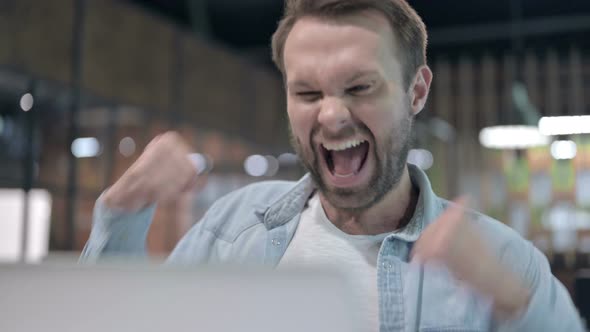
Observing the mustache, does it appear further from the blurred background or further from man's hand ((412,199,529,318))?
the blurred background

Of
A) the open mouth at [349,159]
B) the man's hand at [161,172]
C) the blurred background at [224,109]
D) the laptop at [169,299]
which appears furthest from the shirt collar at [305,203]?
the blurred background at [224,109]

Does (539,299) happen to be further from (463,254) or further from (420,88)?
(420,88)

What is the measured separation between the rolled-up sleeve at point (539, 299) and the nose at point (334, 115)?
0.36 meters

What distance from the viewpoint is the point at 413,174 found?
1317 millimetres

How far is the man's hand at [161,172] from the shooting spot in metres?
0.92

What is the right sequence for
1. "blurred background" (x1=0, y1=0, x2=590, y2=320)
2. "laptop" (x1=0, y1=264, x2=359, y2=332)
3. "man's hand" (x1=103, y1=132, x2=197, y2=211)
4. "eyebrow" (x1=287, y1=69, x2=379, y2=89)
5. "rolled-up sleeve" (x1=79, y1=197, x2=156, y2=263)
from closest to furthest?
"laptop" (x1=0, y1=264, x2=359, y2=332) → "man's hand" (x1=103, y1=132, x2=197, y2=211) → "rolled-up sleeve" (x1=79, y1=197, x2=156, y2=263) → "eyebrow" (x1=287, y1=69, x2=379, y2=89) → "blurred background" (x1=0, y1=0, x2=590, y2=320)

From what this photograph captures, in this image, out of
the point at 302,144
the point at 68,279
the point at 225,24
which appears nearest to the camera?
the point at 68,279

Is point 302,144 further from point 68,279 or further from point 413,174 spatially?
point 68,279

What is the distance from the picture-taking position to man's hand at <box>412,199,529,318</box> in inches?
26.8

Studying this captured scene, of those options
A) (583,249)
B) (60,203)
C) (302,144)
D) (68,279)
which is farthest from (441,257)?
(583,249)

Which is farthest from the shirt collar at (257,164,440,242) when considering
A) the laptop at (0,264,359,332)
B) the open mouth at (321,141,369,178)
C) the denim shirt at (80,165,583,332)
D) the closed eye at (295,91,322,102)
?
the laptop at (0,264,359,332)

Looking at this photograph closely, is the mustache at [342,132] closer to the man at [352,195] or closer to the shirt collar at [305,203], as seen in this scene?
the man at [352,195]

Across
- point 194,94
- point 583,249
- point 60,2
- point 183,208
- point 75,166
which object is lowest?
point 583,249

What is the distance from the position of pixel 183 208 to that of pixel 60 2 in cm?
219
